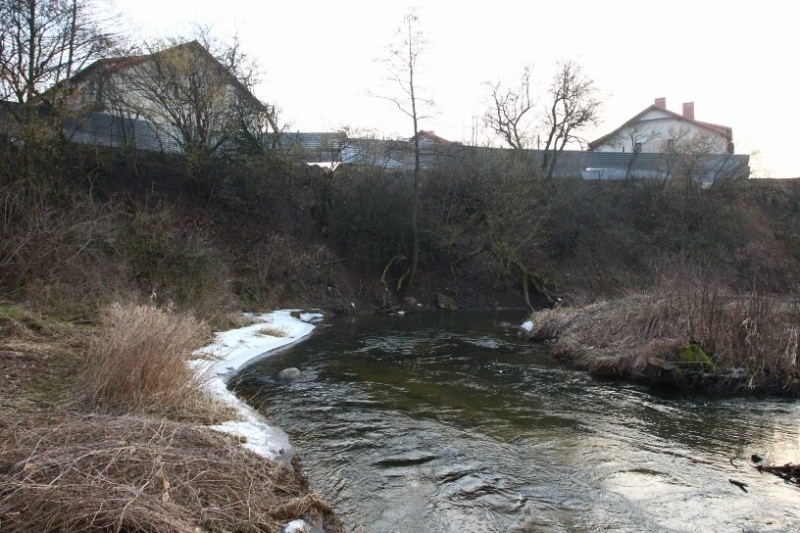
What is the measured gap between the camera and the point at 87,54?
1988cm

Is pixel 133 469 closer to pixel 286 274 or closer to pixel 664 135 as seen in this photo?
pixel 286 274

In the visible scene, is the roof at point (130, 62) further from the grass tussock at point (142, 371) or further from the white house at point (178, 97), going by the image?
the grass tussock at point (142, 371)

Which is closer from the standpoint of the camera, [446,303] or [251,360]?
[251,360]

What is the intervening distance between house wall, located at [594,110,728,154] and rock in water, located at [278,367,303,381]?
29601 millimetres

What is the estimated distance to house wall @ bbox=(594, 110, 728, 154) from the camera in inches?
1282

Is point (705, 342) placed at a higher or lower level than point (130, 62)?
lower

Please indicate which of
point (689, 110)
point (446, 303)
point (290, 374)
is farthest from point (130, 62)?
point (689, 110)

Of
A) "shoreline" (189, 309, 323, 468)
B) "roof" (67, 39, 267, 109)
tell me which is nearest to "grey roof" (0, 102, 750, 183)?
"roof" (67, 39, 267, 109)

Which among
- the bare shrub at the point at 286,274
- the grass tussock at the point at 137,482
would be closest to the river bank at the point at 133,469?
the grass tussock at the point at 137,482

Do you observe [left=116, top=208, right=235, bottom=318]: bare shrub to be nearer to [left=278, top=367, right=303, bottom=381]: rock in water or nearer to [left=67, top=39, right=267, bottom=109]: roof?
[left=278, top=367, right=303, bottom=381]: rock in water

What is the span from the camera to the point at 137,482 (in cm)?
423

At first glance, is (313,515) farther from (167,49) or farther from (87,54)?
(167,49)

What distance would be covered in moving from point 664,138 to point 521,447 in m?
44.8

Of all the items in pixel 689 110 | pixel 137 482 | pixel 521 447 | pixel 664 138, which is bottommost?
pixel 521 447
